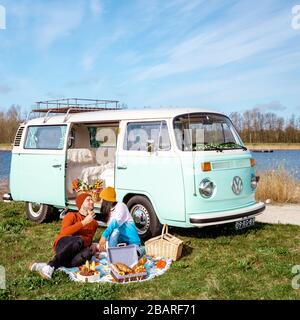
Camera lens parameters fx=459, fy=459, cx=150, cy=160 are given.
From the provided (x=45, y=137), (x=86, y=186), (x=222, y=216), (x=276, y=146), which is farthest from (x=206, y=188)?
(x=276, y=146)

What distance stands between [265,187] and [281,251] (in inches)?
237

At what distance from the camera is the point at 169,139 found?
25.6ft

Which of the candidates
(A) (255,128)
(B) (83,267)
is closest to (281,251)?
(B) (83,267)

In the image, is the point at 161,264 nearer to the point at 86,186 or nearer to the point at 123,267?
the point at 123,267

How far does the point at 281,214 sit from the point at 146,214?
161 inches

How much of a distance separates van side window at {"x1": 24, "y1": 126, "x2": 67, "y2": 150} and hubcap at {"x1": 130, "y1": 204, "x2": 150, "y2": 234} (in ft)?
7.84

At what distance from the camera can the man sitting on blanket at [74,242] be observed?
6.47m

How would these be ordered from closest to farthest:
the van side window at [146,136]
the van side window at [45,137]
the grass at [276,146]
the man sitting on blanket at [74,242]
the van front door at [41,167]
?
the man sitting on blanket at [74,242], the van side window at [146,136], the van front door at [41,167], the van side window at [45,137], the grass at [276,146]

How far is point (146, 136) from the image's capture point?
8266 millimetres

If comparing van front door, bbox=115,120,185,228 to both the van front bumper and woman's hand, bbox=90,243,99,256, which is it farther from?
woman's hand, bbox=90,243,99,256

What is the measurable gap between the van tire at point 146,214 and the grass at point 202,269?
610mm

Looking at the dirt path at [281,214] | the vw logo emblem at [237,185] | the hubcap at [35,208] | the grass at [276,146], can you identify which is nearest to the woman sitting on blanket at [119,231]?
the vw logo emblem at [237,185]

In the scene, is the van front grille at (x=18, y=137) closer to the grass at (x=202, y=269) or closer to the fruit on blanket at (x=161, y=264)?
the grass at (x=202, y=269)

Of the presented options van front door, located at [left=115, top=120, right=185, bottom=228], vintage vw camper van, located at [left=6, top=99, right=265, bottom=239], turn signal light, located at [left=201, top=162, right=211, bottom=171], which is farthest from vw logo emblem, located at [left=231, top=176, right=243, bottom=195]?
van front door, located at [left=115, top=120, right=185, bottom=228]
